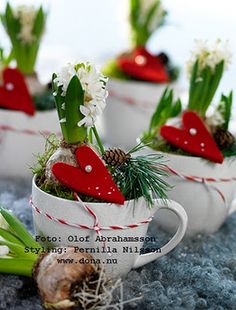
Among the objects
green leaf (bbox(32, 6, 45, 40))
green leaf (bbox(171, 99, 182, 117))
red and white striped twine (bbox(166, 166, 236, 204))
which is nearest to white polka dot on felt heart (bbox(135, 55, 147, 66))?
green leaf (bbox(32, 6, 45, 40))

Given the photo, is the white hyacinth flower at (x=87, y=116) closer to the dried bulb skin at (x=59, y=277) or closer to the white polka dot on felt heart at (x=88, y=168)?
the white polka dot on felt heart at (x=88, y=168)

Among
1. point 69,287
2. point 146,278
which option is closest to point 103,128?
Result: point 146,278

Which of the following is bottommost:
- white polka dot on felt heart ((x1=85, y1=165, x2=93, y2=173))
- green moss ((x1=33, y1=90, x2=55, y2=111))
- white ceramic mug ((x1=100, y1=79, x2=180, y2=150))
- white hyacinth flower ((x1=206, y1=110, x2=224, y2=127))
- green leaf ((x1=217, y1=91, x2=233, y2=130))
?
white ceramic mug ((x1=100, y1=79, x2=180, y2=150))

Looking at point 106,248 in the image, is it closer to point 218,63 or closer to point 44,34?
point 218,63

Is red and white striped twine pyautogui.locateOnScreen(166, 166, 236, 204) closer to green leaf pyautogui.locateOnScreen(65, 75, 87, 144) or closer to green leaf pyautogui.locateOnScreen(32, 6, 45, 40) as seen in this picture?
green leaf pyautogui.locateOnScreen(65, 75, 87, 144)

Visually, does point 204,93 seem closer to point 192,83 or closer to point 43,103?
point 192,83

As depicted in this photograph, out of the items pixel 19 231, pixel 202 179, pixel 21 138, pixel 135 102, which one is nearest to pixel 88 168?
pixel 19 231
